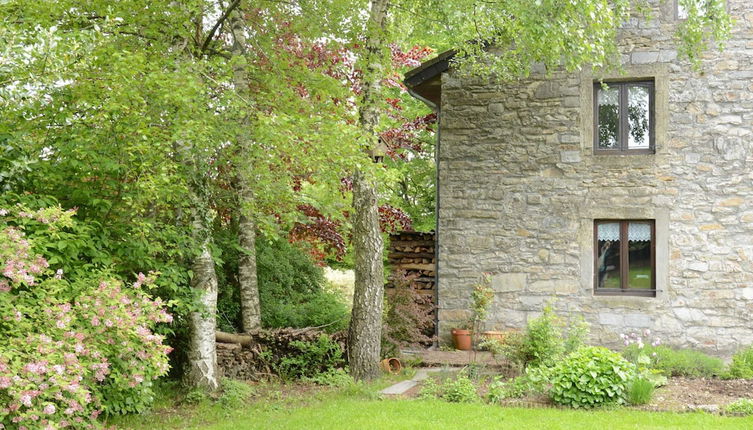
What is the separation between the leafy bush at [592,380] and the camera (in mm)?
7078

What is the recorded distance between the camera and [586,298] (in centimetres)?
1059

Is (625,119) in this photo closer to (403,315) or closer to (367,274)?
(403,315)

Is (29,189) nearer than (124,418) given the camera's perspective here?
Yes

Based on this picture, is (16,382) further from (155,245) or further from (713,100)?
(713,100)

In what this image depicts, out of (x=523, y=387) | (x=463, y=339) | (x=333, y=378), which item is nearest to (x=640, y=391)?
(x=523, y=387)

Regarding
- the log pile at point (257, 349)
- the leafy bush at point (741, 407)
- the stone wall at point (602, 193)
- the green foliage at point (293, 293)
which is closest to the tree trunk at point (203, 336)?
the log pile at point (257, 349)

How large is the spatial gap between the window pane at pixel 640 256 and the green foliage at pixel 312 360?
442 cm

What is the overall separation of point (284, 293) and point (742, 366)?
603 centimetres

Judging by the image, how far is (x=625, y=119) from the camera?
10.7 m

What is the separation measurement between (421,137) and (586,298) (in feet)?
21.5

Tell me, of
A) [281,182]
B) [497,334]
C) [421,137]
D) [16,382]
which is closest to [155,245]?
[281,182]

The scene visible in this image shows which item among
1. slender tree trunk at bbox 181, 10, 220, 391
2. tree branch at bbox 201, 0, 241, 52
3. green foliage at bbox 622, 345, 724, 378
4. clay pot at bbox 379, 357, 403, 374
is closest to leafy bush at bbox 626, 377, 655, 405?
green foliage at bbox 622, 345, 724, 378

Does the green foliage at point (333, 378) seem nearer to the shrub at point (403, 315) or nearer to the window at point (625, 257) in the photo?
the shrub at point (403, 315)

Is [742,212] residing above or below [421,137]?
below
